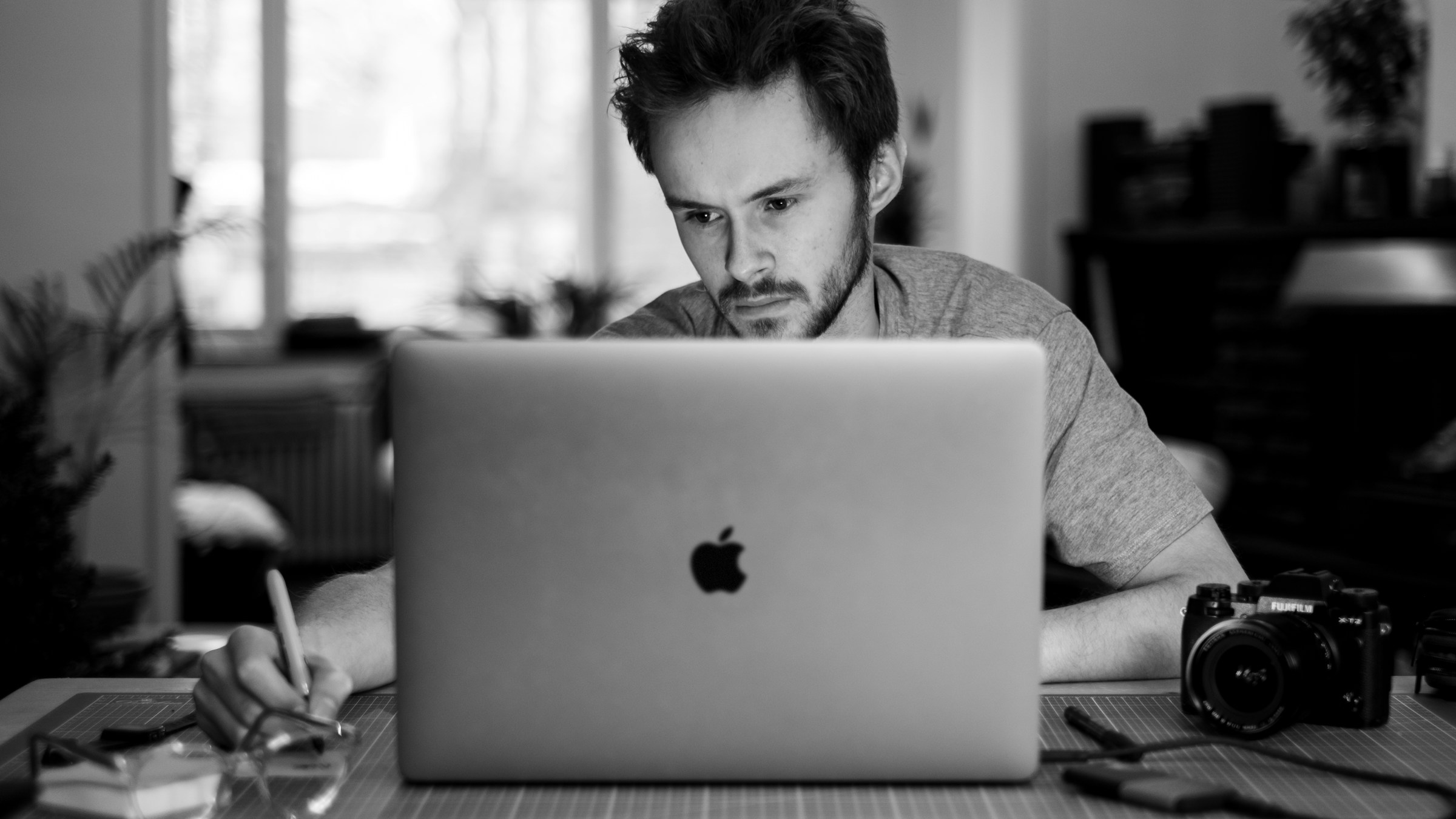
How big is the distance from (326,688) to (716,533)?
32 centimetres

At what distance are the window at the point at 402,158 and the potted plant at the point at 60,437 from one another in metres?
2.01

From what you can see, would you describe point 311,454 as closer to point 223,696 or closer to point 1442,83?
point 1442,83

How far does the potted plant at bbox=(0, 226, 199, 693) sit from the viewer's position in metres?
2.06

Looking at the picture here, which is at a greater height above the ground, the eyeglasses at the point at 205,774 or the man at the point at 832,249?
the man at the point at 832,249

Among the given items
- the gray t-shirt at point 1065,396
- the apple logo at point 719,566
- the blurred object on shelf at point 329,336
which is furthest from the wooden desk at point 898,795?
the blurred object on shelf at point 329,336

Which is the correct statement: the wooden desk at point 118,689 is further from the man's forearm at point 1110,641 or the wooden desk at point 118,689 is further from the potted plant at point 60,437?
the potted plant at point 60,437

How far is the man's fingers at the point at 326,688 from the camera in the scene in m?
0.97

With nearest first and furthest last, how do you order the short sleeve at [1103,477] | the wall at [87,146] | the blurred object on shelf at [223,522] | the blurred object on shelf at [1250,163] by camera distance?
1. the short sleeve at [1103,477]
2. the wall at [87,146]
3. the blurred object on shelf at [223,522]
4. the blurred object on shelf at [1250,163]

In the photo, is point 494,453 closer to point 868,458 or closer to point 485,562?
point 485,562

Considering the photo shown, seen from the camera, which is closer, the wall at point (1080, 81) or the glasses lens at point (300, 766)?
the glasses lens at point (300, 766)

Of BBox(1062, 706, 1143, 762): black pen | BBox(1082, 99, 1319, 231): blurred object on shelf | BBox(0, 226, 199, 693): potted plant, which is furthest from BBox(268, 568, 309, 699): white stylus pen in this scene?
BBox(1082, 99, 1319, 231): blurred object on shelf

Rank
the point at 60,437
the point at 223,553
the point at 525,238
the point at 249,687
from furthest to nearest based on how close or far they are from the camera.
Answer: the point at 525,238
the point at 223,553
the point at 60,437
the point at 249,687

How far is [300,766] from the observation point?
3.08ft

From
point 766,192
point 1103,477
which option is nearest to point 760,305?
point 766,192
